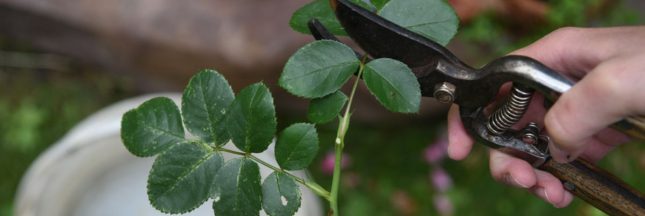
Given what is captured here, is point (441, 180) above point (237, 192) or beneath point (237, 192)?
beneath

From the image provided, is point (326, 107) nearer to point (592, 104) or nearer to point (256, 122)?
point (256, 122)

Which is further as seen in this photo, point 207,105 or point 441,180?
point 441,180

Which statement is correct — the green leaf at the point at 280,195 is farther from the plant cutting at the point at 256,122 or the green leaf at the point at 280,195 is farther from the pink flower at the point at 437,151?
the pink flower at the point at 437,151

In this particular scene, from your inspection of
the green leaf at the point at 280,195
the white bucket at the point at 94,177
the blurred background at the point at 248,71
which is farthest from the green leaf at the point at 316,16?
the blurred background at the point at 248,71

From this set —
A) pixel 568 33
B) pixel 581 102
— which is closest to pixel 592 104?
pixel 581 102

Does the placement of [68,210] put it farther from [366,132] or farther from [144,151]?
[366,132]

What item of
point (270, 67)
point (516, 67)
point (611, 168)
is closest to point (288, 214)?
point (516, 67)
